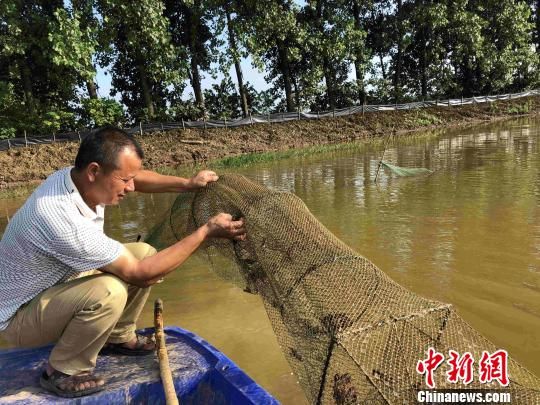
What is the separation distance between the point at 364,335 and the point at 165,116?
74.3 ft

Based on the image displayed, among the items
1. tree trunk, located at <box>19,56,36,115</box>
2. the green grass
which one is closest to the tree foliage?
tree trunk, located at <box>19,56,36,115</box>

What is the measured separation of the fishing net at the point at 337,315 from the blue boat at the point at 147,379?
304 mm

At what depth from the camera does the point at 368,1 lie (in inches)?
1188

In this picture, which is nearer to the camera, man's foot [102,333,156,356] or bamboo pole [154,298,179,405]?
bamboo pole [154,298,179,405]

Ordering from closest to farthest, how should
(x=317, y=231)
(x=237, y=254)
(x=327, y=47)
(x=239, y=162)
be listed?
1. (x=317, y=231)
2. (x=237, y=254)
3. (x=239, y=162)
4. (x=327, y=47)

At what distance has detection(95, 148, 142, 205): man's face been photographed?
2289 millimetres

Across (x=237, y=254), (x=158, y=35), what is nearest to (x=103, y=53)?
(x=158, y=35)

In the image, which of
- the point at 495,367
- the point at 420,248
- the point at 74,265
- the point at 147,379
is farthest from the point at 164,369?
the point at 420,248

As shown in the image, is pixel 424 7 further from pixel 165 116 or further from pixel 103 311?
pixel 103 311

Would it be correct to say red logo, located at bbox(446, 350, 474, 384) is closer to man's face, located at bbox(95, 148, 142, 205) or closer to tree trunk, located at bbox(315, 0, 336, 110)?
man's face, located at bbox(95, 148, 142, 205)

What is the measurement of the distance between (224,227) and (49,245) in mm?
864

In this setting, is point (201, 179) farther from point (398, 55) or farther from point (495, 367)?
point (398, 55)

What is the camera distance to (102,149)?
2258mm

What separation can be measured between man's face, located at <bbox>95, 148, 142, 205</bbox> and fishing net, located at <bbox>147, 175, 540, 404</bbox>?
81 centimetres
